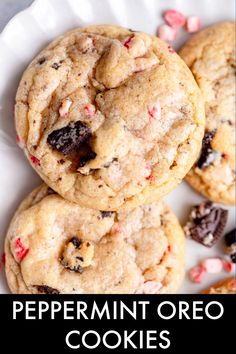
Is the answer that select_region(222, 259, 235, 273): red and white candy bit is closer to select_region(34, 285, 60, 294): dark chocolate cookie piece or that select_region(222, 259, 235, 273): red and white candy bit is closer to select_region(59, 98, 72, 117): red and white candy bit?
select_region(34, 285, 60, 294): dark chocolate cookie piece

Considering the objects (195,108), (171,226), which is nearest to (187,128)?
(195,108)

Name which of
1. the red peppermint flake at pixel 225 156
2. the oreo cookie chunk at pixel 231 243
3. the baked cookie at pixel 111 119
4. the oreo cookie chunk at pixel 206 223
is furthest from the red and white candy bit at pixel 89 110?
the oreo cookie chunk at pixel 231 243

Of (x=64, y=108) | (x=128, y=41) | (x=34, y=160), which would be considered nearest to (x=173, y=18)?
(x=128, y=41)

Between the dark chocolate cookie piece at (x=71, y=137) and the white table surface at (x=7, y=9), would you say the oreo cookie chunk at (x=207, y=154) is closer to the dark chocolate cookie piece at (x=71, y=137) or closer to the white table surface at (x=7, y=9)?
the dark chocolate cookie piece at (x=71, y=137)

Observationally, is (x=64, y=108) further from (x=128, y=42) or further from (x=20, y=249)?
(x=20, y=249)

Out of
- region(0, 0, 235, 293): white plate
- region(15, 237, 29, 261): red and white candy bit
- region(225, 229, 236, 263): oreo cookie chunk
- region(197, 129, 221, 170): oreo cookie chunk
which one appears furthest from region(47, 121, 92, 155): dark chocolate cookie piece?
region(225, 229, 236, 263): oreo cookie chunk

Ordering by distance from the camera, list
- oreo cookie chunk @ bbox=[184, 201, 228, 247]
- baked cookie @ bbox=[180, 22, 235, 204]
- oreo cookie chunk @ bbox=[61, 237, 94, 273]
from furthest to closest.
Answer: oreo cookie chunk @ bbox=[184, 201, 228, 247] → baked cookie @ bbox=[180, 22, 235, 204] → oreo cookie chunk @ bbox=[61, 237, 94, 273]

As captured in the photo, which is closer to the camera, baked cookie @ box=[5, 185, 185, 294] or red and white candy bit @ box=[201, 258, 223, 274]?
baked cookie @ box=[5, 185, 185, 294]
